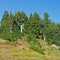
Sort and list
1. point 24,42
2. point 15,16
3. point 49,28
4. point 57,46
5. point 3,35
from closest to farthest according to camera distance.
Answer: point 3,35 < point 24,42 < point 57,46 < point 49,28 < point 15,16

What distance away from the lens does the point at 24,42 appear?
227ft

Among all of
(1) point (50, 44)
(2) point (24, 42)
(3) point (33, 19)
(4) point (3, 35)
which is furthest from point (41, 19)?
(4) point (3, 35)

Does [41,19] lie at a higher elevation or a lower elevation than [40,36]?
higher

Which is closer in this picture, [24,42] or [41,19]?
[24,42]

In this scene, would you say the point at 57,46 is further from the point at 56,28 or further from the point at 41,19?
the point at 41,19

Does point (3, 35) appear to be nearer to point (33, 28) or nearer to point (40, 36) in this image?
point (33, 28)

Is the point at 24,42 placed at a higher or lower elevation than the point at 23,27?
lower

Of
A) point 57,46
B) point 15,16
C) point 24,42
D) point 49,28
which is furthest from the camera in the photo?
point 15,16

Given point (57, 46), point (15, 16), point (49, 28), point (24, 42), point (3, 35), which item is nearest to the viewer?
point (3, 35)

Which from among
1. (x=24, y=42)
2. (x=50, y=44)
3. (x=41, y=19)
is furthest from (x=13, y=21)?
(x=24, y=42)

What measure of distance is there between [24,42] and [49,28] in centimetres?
3197

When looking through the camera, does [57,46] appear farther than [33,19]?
No

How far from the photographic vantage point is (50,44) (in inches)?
3615

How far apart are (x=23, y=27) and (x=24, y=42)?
37027 millimetres
